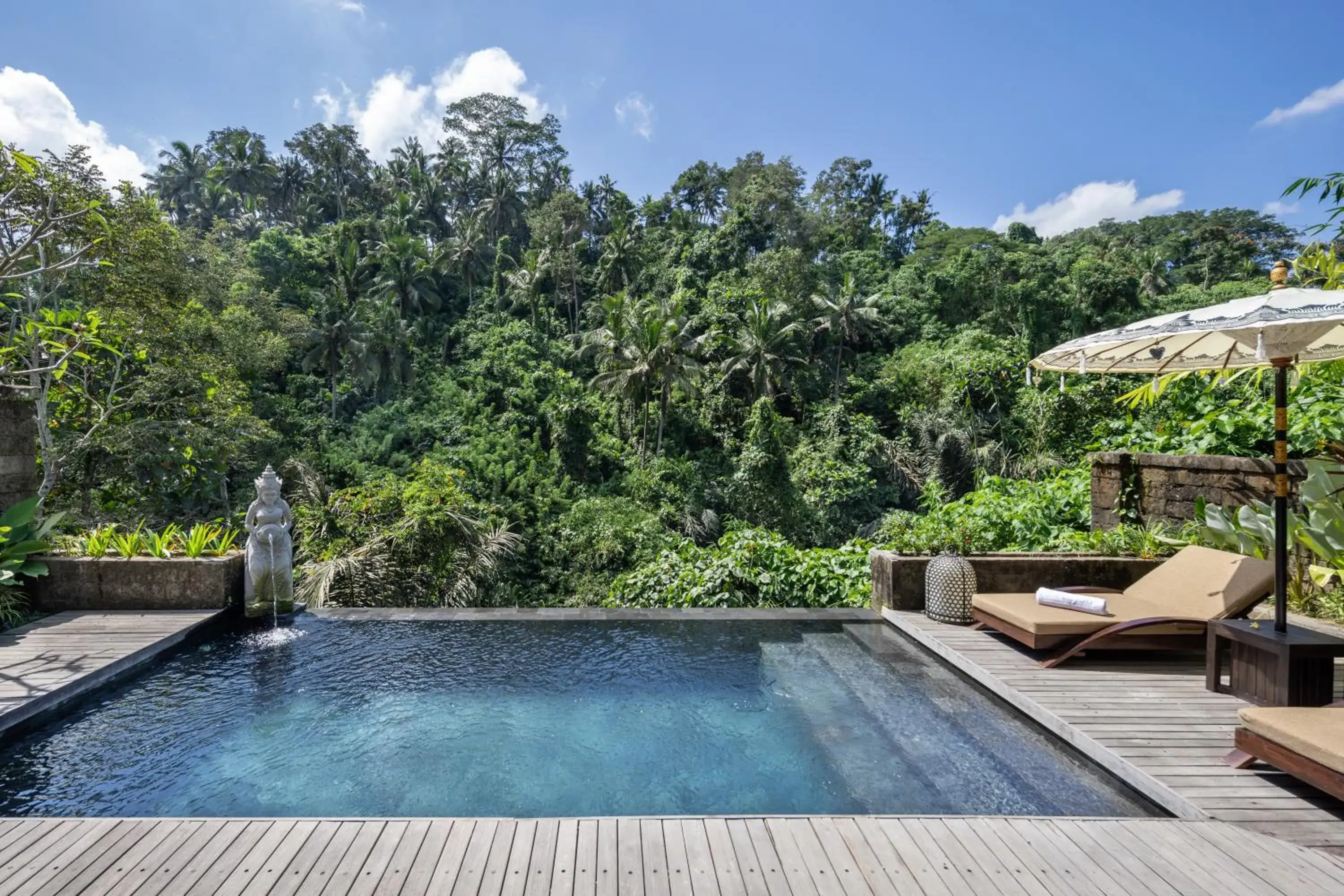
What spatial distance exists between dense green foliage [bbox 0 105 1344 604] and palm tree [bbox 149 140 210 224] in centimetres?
19

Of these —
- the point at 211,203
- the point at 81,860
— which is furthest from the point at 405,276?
the point at 81,860

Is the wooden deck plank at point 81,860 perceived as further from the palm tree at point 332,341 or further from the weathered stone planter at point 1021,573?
the palm tree at point 332,341

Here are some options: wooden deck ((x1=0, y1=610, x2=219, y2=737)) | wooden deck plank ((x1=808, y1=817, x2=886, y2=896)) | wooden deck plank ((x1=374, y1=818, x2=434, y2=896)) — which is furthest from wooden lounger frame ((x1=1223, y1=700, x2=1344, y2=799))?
wooden deck ((x1=0, y1=610, x2=219, y2=737))

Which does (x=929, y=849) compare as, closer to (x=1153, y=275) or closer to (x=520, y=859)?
(x=520, y=859)

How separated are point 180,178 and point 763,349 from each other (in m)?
38.6

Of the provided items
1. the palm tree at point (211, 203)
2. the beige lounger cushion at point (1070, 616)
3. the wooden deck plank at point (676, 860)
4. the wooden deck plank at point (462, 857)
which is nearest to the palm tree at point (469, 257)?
the palm tree at point (211, 203)

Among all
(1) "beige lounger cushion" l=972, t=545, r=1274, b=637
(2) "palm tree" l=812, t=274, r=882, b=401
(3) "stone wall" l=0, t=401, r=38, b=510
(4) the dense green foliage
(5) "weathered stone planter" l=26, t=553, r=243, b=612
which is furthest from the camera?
(2) "palm tree" l=812, t=274, r=882, b=401

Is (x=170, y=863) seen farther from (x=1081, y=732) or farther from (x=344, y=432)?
(x=344, y=432)

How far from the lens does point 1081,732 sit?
3299mm

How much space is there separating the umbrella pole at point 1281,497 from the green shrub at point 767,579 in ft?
11.2

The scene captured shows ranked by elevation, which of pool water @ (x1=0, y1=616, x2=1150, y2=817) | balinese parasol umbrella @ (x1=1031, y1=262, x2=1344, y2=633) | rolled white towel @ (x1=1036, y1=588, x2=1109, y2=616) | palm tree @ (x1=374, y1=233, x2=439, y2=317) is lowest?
pool water @ (x1=0, y1=616, x2=1150, y2=817)

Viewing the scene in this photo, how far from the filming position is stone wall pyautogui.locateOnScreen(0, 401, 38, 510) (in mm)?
5957

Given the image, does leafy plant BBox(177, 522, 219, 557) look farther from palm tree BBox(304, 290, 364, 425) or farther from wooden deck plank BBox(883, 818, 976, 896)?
palm tree BBox(304, 290, 364, 425)

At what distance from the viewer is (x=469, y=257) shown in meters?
36.5
